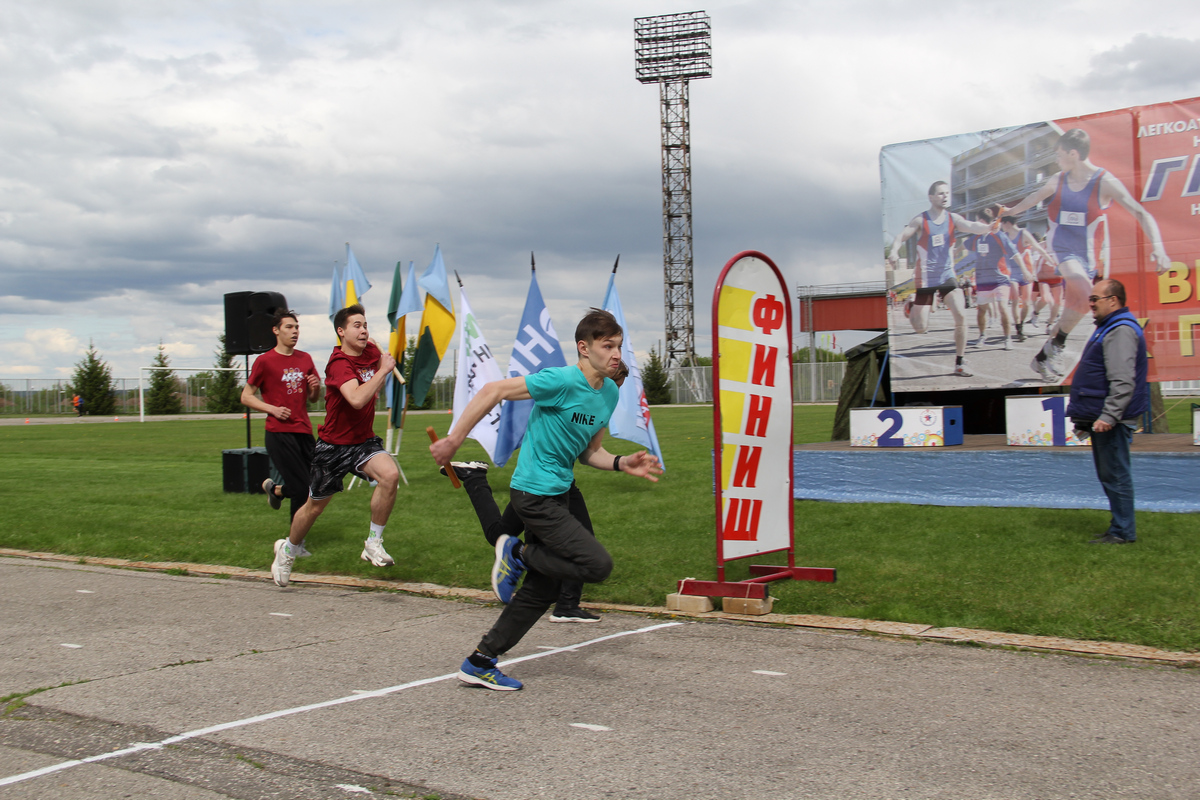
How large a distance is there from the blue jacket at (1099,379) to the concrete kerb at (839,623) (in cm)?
284

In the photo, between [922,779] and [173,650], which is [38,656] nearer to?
[173,650]

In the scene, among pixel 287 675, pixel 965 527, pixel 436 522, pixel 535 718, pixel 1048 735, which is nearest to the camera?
pixel 1048 735

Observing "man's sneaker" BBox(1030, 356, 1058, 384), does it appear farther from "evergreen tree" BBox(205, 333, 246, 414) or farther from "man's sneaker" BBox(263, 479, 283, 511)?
"evergreen tree" BBox(205, 333, 246, 414)

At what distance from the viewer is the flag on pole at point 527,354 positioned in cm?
1205

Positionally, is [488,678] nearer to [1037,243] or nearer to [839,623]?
[839,623]

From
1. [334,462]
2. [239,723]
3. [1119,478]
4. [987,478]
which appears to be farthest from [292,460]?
[1119,478]

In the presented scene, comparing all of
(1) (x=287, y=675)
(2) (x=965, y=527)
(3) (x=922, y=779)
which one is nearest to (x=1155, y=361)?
(2) (x=965, y=527)

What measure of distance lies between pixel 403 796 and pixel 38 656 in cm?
319

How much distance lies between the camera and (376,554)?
7.82 m

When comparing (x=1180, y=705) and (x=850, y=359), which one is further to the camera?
(x=850, y=359)

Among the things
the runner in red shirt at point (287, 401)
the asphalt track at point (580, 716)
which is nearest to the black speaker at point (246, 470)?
the runner in red shirt at point (287, 401)

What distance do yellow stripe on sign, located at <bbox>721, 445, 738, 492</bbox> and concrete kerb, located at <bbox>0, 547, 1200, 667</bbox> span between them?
0.84 metres

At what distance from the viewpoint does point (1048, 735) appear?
150 inches

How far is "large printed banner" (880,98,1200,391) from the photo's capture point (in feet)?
33.8
